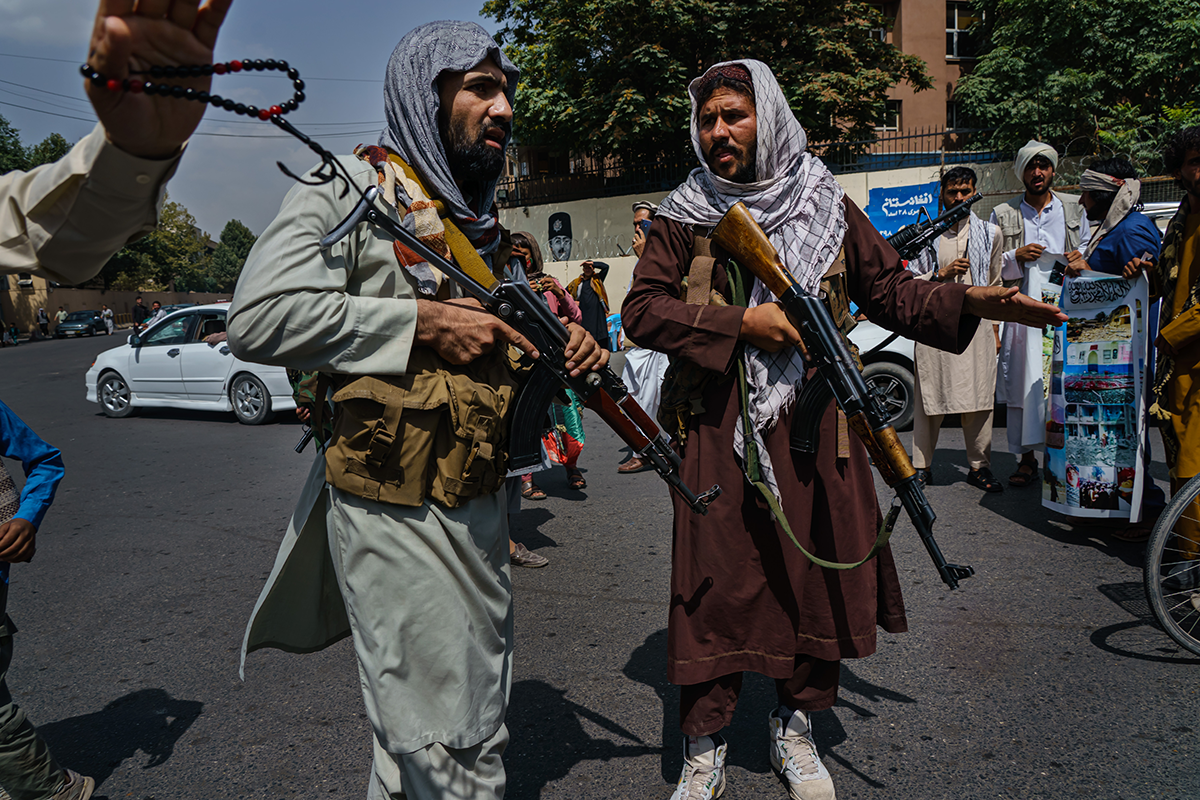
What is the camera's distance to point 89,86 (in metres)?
0.85

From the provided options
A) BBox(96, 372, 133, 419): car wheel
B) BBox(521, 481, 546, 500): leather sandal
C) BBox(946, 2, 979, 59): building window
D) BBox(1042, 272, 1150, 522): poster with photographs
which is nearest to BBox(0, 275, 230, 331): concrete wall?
BBox(96, 372, 133, 419): car wheel

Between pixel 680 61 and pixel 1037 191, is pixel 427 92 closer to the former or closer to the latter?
pixel 1037 191

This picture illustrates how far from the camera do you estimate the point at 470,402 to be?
6.04ft

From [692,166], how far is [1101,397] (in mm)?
17693

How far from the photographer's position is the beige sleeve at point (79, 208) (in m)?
0.97

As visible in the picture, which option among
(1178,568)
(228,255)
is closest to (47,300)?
(1178,568)

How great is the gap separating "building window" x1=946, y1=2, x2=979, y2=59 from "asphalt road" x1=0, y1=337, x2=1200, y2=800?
85.3 ft

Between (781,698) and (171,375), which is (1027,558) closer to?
(781,698)

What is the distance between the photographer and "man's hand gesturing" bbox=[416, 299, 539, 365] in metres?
1.78

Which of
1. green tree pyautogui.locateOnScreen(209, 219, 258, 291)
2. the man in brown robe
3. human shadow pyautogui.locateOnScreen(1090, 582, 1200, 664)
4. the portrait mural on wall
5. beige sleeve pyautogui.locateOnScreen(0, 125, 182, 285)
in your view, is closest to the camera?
beige sleeve pyautogui.locateOnScreen(0, 125, 182, 285)

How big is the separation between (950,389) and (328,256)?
16.4 feet

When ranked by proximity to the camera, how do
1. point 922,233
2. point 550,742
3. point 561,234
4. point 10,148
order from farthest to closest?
point 10,148 → point 561,234 → point 922,233 → point 550,742

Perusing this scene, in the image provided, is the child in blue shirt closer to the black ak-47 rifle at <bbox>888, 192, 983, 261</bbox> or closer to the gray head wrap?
the gray head wrap

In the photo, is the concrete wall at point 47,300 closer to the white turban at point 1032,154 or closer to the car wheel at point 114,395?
the car wheel at point 114,395
